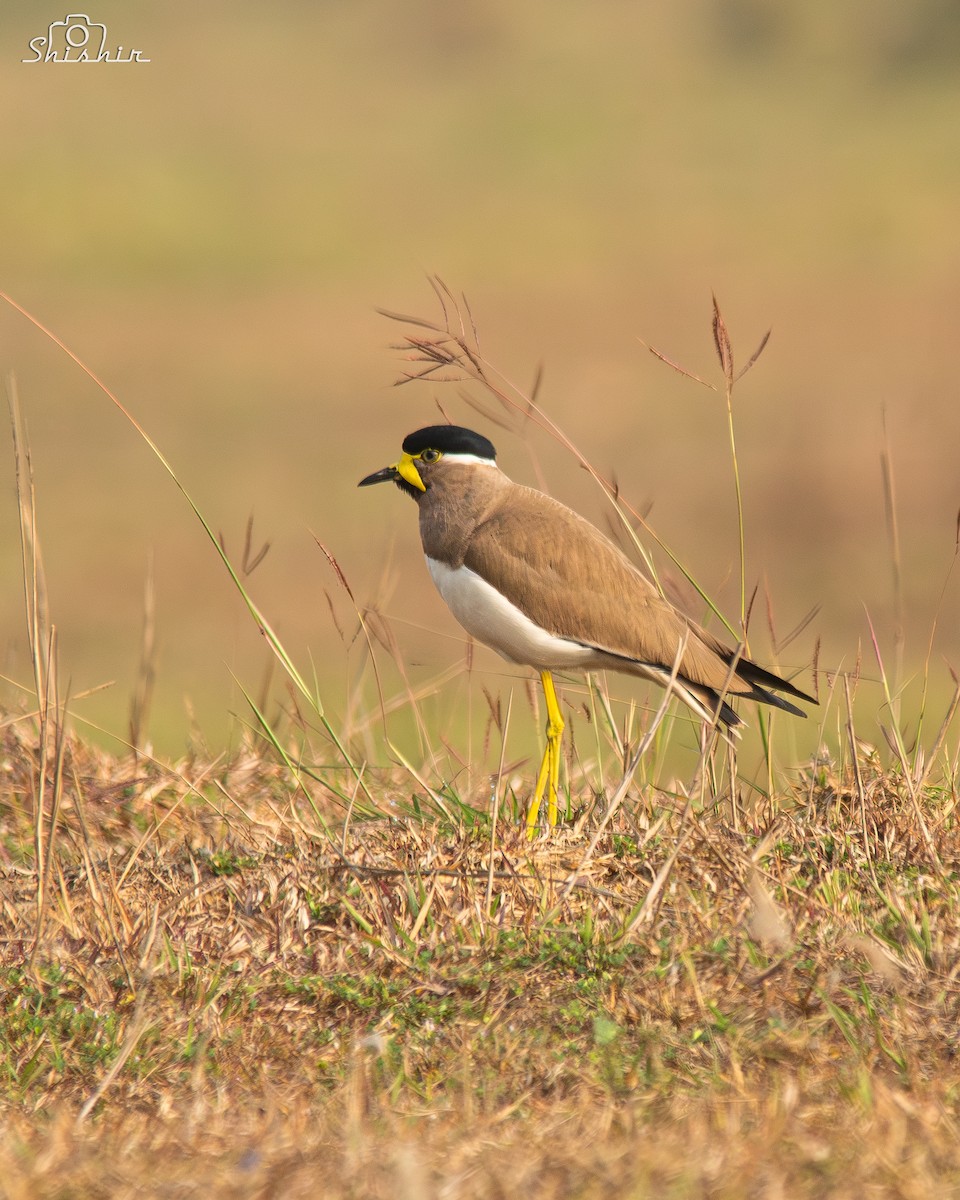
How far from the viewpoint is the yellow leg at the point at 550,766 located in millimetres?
4109

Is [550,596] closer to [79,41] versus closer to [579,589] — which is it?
[579,589]

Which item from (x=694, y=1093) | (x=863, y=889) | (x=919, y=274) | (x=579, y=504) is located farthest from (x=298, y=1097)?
Answer: (x=919, y=274)

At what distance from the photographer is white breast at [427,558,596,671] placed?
176 inches

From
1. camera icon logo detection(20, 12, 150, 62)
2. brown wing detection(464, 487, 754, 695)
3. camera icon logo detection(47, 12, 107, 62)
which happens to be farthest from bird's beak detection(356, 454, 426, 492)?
camera icon logo detection(47, 12, 107, 62)

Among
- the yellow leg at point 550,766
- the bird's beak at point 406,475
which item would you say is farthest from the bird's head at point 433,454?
the yellow leg at point 550,766

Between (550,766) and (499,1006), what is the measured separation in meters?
1.11

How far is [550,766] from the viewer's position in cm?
445

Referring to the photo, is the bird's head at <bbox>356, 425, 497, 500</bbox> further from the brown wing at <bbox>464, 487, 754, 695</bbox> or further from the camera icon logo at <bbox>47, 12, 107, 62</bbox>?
the camera icon logo at <bbox>47, 12, 107, 62</bbox>

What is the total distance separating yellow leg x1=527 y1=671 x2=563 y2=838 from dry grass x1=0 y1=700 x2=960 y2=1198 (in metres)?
0.08

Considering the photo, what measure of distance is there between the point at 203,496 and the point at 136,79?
2391cm

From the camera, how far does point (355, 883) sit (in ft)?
12.6

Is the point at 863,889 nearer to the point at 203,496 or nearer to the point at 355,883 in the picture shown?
the point at 355,883

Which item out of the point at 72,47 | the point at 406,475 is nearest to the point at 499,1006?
the point at 406,475

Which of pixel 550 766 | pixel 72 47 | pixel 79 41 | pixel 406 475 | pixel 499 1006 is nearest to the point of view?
pixel 499 1006
